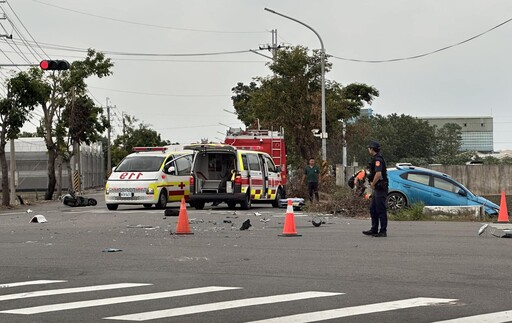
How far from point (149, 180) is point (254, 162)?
3410mm

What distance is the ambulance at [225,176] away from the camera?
2802cm

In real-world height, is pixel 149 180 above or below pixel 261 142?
below

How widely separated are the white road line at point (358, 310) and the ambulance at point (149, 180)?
20166mm

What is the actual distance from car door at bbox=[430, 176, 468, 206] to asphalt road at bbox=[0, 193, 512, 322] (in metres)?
6.09

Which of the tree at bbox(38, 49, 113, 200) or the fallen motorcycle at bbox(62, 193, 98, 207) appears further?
the tree at bbox(38, 49, 113, 200)

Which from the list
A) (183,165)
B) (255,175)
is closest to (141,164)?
(183,165)

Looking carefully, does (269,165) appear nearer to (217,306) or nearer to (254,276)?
(254,276)

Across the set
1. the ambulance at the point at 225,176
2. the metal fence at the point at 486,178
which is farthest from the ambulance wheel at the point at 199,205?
the metal fence at the point at 486,178

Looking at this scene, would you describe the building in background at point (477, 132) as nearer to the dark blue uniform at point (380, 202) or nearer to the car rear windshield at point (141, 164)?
the car rear windshield at point (141, 164)

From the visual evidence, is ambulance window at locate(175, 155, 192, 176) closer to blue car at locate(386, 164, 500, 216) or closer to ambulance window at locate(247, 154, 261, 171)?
ambulance window at locate(247, 154, 261, 171)

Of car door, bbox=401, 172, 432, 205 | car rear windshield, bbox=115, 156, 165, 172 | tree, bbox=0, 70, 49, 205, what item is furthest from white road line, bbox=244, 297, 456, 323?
tree, bbox=0, 70, 49, 205

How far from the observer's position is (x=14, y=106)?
131 feet

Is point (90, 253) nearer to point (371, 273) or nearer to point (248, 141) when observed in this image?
point (371, 273)

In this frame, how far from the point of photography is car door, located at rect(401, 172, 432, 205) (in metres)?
25.4
